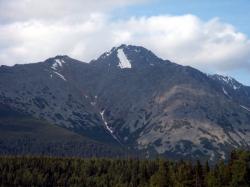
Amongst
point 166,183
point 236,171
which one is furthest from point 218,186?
point 166,183

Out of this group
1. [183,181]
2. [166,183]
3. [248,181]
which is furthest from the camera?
[166,183]

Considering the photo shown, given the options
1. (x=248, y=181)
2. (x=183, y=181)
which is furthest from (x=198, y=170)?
(x=248, y=181)

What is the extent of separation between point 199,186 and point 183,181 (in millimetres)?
6033

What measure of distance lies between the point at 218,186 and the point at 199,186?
707cm

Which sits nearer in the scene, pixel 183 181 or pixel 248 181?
pixel 248 181

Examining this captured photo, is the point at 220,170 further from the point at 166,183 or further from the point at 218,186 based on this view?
the point at 166,183

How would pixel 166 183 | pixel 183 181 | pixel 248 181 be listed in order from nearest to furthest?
pixel 248 181 < pixel 183 181 < pixel 166 183

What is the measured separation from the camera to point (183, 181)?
165 metres

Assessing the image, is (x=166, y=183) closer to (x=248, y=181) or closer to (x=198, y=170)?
(x=198, y=170)

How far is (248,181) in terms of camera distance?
154 meters

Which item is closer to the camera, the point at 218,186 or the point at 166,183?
the point at 218,186

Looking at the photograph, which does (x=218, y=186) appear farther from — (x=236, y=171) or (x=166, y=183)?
(x=166, y=183)

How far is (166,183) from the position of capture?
606 ft

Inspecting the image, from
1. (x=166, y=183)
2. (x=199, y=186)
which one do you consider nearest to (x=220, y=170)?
(x=199, y=186)
